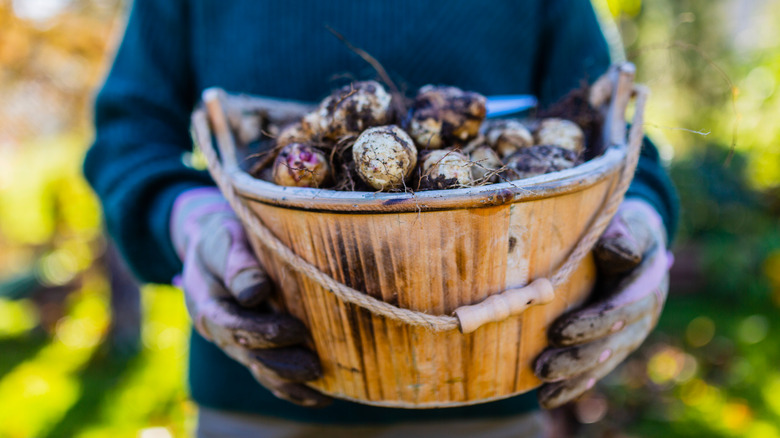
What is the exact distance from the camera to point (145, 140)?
1.47m

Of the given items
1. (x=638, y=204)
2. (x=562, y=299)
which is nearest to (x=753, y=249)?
(x=638, y=204)

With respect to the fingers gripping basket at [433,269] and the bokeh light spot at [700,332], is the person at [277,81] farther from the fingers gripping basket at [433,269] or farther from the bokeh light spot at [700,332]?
the bokeh light spot at [700,332]

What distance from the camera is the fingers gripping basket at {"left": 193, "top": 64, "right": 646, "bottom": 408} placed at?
837 mm

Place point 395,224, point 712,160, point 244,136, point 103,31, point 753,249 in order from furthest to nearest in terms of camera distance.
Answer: point 712,160 → point 753,249 → point 103,31 → point 244,136 → point 395,224

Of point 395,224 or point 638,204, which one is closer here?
point 395,224

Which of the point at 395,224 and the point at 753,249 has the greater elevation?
the point at 395,224

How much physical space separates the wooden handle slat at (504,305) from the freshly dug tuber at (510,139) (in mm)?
336

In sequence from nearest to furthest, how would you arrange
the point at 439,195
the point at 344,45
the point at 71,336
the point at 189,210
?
the point at 439,195 < the point at 189,210 < the point at 344,45 < the point at 71,336

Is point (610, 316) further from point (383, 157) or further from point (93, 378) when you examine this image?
point (93, 378)

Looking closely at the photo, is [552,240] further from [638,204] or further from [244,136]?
[244,136]

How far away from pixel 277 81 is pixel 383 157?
0.64 meters

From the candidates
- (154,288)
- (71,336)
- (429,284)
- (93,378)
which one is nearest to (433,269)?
(429,284)

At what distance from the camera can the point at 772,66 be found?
13.0ft

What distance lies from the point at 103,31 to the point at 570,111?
11.4 ft
